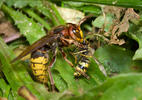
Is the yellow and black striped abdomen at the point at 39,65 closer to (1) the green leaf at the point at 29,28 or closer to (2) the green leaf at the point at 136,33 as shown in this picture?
(1) the green leaf at the point at 29,28

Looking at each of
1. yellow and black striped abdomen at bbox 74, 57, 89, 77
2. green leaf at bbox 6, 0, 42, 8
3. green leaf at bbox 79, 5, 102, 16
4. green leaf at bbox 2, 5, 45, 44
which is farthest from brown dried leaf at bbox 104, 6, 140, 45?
green leaf at bbox 6, 0, 42, 8

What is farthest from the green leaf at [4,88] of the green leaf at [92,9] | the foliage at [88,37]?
the green leaf at [92,9]

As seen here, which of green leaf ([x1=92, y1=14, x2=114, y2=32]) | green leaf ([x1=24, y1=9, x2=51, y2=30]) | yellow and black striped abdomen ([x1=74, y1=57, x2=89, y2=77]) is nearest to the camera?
yellow and black striped abdomen ([x1=74, y1=57, x2=89, y2=77])

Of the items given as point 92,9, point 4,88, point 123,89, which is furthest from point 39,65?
point 123,89

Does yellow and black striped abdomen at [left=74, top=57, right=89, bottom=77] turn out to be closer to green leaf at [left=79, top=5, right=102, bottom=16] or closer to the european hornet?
the european hornet

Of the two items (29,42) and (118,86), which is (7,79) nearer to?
(29,42)
